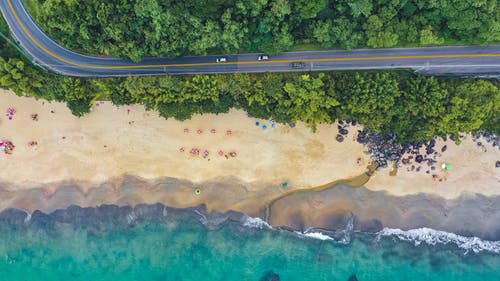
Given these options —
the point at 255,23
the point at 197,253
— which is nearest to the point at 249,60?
the point at 255,23

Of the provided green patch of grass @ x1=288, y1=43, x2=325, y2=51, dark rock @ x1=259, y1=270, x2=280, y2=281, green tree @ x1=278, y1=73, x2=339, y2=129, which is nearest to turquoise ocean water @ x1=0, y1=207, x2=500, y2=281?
dark rock @ x1=259, y1=270, x2=280, y2=281

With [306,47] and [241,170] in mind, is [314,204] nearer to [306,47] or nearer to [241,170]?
[241,170]

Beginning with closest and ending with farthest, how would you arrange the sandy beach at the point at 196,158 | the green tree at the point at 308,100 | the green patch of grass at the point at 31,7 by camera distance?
the green tree at the point at 308,100
the green patch of grass at the point at 31,7
the sandy beach at the point at 196,158

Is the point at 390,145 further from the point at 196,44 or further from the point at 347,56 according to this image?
the point at 196,44

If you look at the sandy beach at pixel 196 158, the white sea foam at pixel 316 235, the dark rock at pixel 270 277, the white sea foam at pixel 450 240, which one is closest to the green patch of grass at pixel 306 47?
the sandy beach at pixel 196 158

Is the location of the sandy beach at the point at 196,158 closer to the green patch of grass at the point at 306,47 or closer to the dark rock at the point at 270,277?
the dark rock at the point at 270,277

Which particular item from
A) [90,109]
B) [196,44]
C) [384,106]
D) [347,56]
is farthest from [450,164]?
[90,109]
